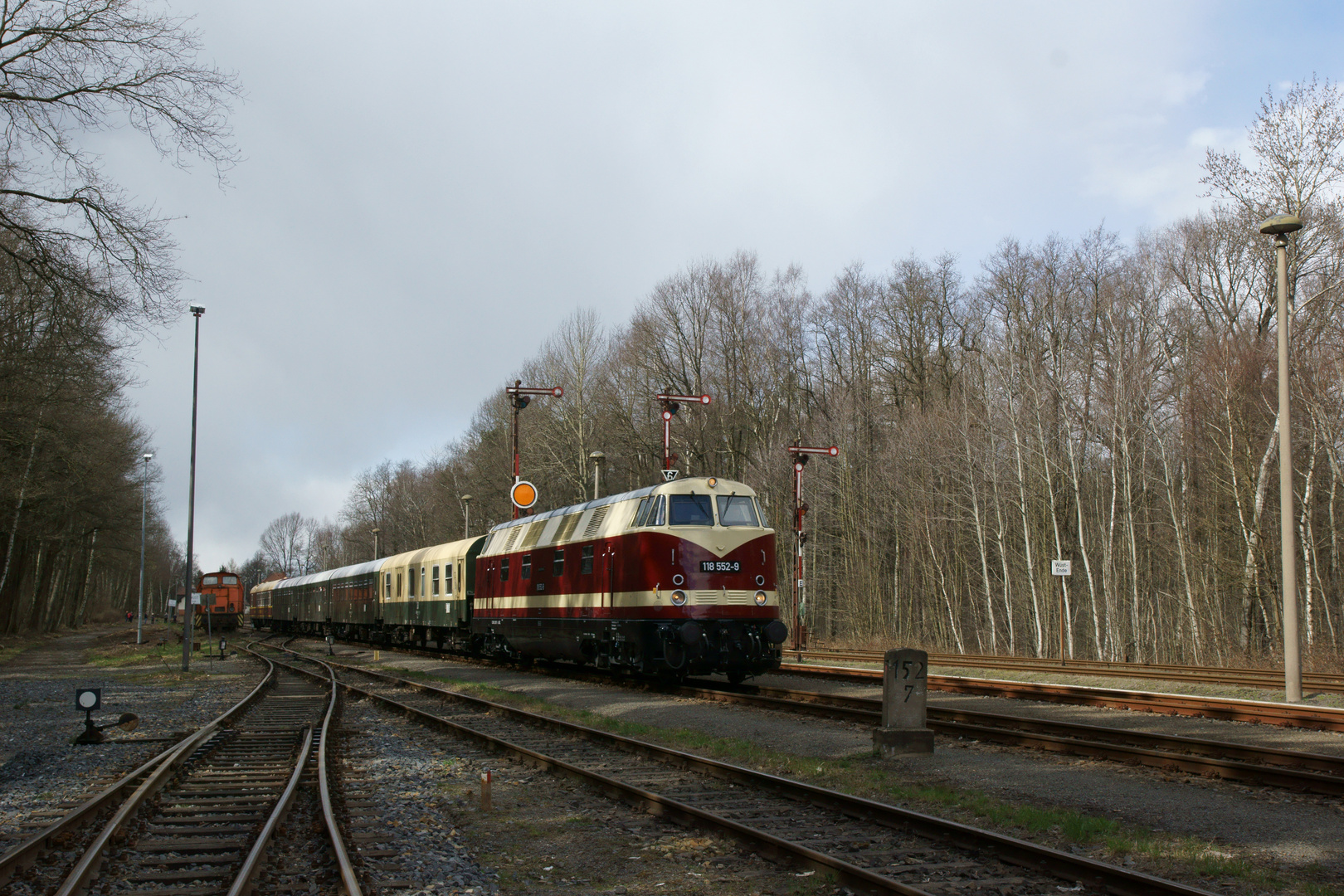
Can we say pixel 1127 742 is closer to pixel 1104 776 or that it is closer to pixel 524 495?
pixel 1104 776

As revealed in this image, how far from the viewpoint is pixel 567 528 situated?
20672mm

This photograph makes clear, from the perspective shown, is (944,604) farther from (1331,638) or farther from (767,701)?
(767,701)

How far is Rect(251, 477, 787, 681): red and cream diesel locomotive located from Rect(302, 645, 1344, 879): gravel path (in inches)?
47.6

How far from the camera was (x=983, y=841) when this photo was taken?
21.9ft

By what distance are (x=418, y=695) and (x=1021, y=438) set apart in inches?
915

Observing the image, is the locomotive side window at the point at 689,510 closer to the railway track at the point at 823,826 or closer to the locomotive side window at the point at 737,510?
the locomotive side window at the point at 737,510

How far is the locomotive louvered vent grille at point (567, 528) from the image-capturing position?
20.4 metres

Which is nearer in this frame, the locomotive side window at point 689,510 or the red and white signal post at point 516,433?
the locomotive side window at point 689,510

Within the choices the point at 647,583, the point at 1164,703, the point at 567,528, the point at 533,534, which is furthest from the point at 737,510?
the point at 1164,703

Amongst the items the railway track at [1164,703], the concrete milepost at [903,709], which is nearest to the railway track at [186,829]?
the concrete milepost at [903,709]

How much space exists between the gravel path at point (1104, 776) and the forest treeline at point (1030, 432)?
506 inches

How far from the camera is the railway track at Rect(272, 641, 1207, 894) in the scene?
234 inches

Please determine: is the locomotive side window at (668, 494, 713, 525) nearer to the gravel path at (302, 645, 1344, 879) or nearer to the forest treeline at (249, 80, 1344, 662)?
the gravel path at (302, 645, 1344, 879)

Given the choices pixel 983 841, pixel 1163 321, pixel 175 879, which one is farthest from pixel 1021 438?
pixel 175 879
